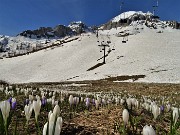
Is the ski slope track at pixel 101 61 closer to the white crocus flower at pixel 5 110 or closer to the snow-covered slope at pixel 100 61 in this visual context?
the snow-covered slope at pixel 100 61

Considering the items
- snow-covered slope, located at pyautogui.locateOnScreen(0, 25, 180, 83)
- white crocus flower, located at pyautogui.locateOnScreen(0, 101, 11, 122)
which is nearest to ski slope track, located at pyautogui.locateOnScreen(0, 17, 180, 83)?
snow-covered slope, located at pyautogui.locateOnScreen(0, 25, 180, 83)

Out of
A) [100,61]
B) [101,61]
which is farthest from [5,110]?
[100,61]

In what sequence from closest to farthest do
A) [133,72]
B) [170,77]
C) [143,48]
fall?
[170,77] < [133,72] < [143,48]

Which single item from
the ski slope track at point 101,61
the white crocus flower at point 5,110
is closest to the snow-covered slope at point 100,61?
the ski slope track at point 101,61

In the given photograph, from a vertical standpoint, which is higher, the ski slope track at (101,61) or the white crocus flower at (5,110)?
the ski slope track at (101,61)

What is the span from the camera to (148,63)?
96.9 meters

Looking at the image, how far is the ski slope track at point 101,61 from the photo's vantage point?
88.1 meters

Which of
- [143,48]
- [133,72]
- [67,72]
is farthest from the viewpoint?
[143,48]

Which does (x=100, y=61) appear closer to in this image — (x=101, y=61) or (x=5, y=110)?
(x=101, y=61)

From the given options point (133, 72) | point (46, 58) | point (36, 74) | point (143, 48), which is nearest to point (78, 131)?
point (133, 72)

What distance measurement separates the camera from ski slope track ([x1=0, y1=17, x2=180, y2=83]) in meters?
88.1

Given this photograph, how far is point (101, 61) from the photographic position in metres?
113

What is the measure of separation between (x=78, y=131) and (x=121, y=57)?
4203 inches

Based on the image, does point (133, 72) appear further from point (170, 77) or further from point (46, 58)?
point (46, 58)
